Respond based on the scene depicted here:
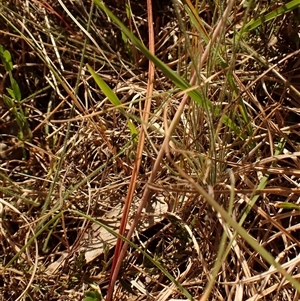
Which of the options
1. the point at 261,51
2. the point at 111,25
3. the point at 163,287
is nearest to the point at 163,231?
the point at 163,287

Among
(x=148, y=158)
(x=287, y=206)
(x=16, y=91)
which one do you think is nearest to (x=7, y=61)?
(x=16, y=91)

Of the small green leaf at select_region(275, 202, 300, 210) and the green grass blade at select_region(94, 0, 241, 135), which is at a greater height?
the green grass blade at select_region(94, 0, 241, 135)

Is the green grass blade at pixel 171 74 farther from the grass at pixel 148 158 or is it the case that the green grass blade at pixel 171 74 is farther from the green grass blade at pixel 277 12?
the green grass blade at pixel 277 12

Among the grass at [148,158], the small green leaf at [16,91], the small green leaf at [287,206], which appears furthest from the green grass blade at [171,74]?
the small green leaf at [16,91]

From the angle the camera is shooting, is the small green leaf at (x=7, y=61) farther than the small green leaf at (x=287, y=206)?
Yes

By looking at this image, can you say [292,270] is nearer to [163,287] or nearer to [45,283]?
[163,287]

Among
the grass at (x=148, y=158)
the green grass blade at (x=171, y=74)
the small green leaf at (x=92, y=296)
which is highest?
the green grass blade at (x=171, y=74)

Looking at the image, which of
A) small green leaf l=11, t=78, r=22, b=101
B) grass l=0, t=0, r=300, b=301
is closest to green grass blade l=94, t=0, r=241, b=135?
grass l=0, t=0, r=300, b=301

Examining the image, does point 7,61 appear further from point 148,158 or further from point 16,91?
point 148,158

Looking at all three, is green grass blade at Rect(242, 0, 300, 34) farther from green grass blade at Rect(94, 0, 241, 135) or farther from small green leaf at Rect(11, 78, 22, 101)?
small green leaf at Rect(11, 78, 22, 101)
